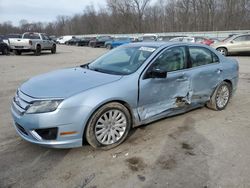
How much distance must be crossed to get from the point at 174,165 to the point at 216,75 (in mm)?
2518

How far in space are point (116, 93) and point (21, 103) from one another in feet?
4.30

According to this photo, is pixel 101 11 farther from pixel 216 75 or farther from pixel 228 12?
pixel 216 75

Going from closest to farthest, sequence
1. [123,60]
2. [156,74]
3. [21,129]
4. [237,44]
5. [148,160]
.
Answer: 1. [148,160]
2. [21,129]
3. [156,74]
4. [123,60]
5. [237,44]

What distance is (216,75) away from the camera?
493 centimetres

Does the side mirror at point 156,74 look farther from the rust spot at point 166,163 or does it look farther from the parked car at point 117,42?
the parked car at point 117,42

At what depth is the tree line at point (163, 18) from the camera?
43719 mm

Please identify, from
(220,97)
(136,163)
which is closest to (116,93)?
(136,163)

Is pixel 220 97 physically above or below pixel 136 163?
above

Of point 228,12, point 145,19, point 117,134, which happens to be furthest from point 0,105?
point 145,19

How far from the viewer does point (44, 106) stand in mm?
3135

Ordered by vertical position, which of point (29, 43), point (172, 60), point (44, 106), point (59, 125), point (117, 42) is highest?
point (117, 42)

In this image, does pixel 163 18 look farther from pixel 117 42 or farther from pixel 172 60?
pixel 172 60

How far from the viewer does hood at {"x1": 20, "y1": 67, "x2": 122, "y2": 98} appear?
3275mm

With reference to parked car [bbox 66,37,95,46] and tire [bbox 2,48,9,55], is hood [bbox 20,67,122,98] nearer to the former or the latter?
tire [bbox 2,48,9,55]
